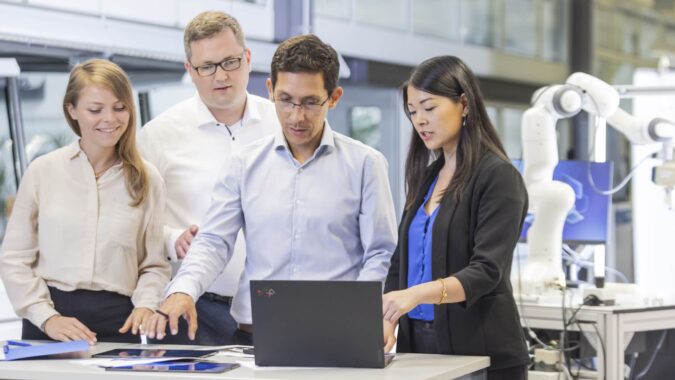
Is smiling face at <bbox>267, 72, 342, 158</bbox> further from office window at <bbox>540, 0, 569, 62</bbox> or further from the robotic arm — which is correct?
office window at <bbox>540, 0, 569, 62</bbox>

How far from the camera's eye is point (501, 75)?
35.2 feet

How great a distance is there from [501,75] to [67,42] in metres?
6.02

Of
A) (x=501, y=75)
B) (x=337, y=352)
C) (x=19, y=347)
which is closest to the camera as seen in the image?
(x=337, y=352)

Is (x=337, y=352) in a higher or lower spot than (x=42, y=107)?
lower

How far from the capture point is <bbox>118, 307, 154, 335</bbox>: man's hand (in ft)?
7.91

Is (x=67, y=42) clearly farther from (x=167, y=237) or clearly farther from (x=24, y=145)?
(x=167, y=237)

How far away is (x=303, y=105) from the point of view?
7.64ft

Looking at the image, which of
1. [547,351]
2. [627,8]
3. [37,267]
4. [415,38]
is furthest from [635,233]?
[627,8]

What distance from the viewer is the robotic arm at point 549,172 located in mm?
3641

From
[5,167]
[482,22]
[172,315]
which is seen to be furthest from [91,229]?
[482,22]

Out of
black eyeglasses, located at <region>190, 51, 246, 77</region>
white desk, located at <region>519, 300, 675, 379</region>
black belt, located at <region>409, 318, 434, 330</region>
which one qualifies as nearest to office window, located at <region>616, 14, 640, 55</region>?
white desk, located at <region>519, 300, 675, 379</region>

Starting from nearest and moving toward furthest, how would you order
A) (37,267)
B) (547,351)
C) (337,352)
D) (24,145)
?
(337,352)
(37,267)
(547,351)
(24,145)

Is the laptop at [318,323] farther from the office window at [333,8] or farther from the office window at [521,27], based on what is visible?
the office window at [521,27]

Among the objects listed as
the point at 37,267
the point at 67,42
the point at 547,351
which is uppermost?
the point at 67,42
